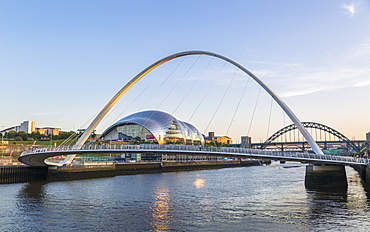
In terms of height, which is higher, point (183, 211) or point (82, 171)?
point (82, 171)

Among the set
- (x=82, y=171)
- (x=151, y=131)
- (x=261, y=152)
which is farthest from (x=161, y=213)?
(x=151, y=131)

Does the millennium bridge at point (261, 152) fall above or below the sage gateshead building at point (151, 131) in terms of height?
below

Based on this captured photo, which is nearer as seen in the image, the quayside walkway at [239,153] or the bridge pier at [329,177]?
the quayside walkway at [239,153]

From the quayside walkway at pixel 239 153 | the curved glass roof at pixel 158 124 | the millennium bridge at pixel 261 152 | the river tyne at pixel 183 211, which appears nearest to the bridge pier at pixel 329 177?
the millennium bridge at pixel 261 152

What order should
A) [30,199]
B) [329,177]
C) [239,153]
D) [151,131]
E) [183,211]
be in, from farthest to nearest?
[151,131] → [329,177] → [239,153] → [30,199] → [183,211]

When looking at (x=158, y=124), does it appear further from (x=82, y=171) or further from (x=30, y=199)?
(x=30, y=199)

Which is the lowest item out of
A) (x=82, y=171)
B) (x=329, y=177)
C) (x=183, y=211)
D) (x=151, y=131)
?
(x=183, y=211)

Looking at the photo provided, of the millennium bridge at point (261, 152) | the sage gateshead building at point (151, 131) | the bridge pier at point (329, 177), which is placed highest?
the sage gateshead building at point (151, 131)

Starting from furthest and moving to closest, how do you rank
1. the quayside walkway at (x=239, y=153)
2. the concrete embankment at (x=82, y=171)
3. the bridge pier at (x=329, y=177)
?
the concrete embankment at (x=82, y=171) < the bridge pier at (x=329, y=177) < the quayside walkway at (x=239, y=153)

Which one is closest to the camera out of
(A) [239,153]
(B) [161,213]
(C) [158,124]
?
(B) [161,213]

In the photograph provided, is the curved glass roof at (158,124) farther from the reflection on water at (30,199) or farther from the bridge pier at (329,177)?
the bridge pier at (329,177)

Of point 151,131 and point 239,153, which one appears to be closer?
point 239,153

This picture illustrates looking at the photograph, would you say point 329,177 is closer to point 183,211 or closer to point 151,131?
point 183,211

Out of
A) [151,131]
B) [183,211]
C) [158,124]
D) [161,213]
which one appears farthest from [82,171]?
[158,124]
